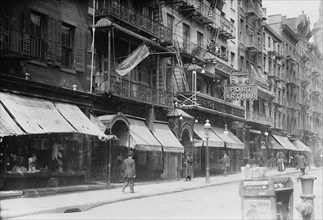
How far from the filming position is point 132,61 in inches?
910

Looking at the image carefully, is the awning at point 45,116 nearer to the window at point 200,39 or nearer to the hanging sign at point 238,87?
the window at point 200,39

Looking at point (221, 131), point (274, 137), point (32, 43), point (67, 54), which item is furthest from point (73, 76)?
point (274, 137)

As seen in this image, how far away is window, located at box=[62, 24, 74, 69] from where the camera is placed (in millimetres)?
20703

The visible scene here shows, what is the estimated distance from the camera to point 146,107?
85.9 feet

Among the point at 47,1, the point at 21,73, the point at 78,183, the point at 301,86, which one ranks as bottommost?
the point at 78,183

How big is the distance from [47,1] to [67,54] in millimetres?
2517

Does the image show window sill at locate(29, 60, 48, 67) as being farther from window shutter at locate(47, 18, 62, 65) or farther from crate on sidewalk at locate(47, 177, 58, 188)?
crate on sidewalk at locate(47, 177, 58, 188)

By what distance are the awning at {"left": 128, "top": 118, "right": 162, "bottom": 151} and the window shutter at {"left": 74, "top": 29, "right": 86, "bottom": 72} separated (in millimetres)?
4389

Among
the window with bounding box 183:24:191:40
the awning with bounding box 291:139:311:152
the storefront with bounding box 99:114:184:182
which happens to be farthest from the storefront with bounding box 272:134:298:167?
the storefront with bounding box 99:114:184:182

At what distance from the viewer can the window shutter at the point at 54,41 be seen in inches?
762

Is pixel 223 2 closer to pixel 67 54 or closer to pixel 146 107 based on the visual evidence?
pixel 146 107

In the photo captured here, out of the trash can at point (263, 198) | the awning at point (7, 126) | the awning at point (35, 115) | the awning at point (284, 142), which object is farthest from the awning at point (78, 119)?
the awning at point (284, 142)

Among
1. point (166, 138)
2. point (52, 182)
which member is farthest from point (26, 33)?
point (166, 138)

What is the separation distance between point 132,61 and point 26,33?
22.2 ft
